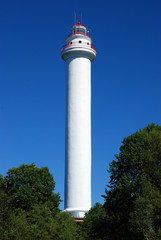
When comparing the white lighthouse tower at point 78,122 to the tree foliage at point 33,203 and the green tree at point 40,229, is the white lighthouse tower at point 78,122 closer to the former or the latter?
the tree foliage at point 33,203

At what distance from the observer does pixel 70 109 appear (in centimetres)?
6625

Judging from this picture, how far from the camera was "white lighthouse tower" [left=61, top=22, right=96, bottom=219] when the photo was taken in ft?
205

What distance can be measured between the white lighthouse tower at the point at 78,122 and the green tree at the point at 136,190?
518 inches

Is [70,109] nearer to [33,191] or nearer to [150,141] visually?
[33,191]

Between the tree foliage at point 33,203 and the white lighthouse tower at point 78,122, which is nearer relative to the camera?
the tree foliage at point 33,203

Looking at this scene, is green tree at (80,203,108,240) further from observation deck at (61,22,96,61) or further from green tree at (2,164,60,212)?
observation deck at (61,22,96,61)

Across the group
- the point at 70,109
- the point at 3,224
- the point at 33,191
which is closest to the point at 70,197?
the point at 33,191

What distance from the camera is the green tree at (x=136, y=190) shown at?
1581 inches

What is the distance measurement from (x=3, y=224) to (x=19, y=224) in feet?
9.04

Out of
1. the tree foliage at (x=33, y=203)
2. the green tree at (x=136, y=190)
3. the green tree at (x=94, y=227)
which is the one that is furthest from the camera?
the green tree at (x=94, y=227)

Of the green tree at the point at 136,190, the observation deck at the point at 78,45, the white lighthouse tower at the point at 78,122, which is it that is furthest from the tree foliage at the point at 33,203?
the observation deck at the point at 78,45

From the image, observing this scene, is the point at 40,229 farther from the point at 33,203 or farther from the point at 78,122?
the point at 78,122

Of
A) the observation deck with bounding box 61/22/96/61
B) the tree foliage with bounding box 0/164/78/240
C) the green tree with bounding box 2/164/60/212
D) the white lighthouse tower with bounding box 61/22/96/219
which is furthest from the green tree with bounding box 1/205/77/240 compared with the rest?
the observation deck with bounding box 61/22/96/61

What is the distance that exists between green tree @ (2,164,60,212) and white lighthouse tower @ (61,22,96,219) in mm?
4332
